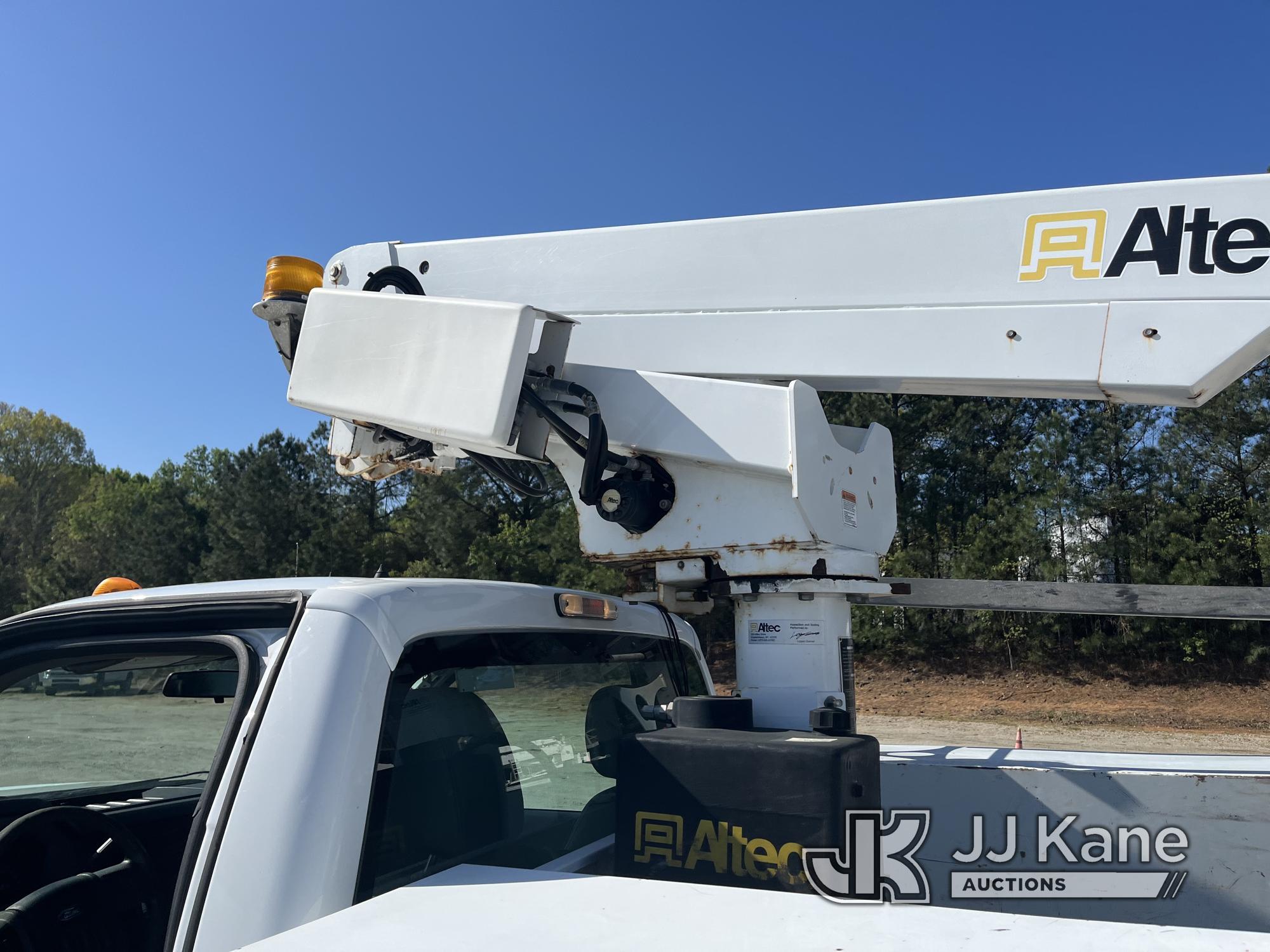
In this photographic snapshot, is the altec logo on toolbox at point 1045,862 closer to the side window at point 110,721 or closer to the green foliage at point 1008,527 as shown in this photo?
the side window at point 110,721

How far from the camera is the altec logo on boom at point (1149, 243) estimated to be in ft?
7.75

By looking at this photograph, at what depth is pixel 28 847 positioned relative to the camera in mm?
2102

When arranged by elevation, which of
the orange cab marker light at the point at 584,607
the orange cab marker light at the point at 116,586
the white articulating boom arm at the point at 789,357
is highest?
the white articulating boom arm at the point at 789,357

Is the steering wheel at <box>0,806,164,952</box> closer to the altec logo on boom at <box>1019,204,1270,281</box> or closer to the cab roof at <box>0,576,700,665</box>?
the cab roof at <box>0,576,700,665</box>

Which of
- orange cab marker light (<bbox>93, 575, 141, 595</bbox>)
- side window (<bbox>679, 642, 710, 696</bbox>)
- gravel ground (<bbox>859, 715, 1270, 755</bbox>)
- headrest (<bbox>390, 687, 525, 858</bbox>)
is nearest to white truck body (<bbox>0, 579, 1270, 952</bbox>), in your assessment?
headrest (<bbox>390, 687, 525, 858</bbox>)

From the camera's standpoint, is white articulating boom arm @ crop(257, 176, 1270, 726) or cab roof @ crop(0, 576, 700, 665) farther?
white articulating boom arm @ crop(257, 176, 1270, 726)

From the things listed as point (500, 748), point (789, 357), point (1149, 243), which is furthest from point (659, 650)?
point (1149, 243)

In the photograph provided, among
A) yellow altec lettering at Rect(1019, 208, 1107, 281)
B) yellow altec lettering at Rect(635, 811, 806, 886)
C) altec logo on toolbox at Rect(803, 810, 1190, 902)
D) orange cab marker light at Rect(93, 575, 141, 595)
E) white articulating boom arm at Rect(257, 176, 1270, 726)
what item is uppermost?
yellow altec lettering at Rect(1019, 208, 1107, 281)

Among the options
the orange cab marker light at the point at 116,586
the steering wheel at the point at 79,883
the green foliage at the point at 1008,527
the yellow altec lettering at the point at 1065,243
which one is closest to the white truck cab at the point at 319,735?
the steering wheel at the point at 79,883

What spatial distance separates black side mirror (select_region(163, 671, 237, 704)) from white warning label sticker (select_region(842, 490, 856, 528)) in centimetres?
158

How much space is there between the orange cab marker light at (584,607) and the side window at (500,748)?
0.21ft

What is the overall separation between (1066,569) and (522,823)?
24627mm

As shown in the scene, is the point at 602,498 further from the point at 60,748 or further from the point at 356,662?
the point at 60,748

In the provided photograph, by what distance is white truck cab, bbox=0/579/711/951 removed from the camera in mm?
1602
